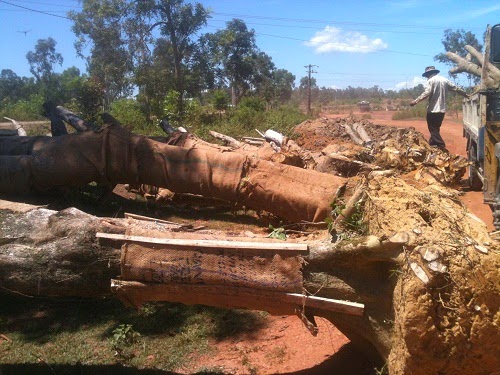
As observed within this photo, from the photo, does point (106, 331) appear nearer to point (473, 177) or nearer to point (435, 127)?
point (473, 177)

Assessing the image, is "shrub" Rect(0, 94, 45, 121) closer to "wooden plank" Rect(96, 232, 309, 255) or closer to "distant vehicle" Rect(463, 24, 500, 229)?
"distant vehicle" Rect(463, 24, 500, 229)

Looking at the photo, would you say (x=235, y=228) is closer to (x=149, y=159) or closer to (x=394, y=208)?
(x=149, y=159)

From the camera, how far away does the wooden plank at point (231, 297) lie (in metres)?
3.47

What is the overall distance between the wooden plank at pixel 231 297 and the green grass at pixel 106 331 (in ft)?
3.22

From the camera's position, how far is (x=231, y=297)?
3623 millimetres

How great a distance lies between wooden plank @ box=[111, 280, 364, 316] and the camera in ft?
11.4

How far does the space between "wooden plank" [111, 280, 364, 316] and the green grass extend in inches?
38.6

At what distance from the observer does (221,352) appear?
454 cm

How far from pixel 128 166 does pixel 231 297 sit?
13.3 ft

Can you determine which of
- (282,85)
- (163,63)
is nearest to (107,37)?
(163,63)

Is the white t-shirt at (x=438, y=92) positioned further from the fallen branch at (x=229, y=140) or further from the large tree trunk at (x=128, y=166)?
the large tree trunk at (x=128, y=166)

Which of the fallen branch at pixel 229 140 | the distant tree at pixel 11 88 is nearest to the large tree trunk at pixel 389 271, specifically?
the fallen branch at pixel 229 140

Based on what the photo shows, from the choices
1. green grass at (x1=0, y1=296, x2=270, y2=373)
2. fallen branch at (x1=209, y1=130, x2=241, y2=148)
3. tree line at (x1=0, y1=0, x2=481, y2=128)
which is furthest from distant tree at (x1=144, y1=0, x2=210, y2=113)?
green grass at (x1=0, y1=296, x2=270, y2=373)

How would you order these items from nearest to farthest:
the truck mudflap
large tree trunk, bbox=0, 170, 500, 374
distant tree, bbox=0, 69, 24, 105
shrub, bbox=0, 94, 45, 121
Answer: large tree trunk, bbox=0, 170, 500, 374
the truck mudflap
shrub, bbox=0, 94, 45, 121
distant tree, bbox=0, 69, 24, 105
